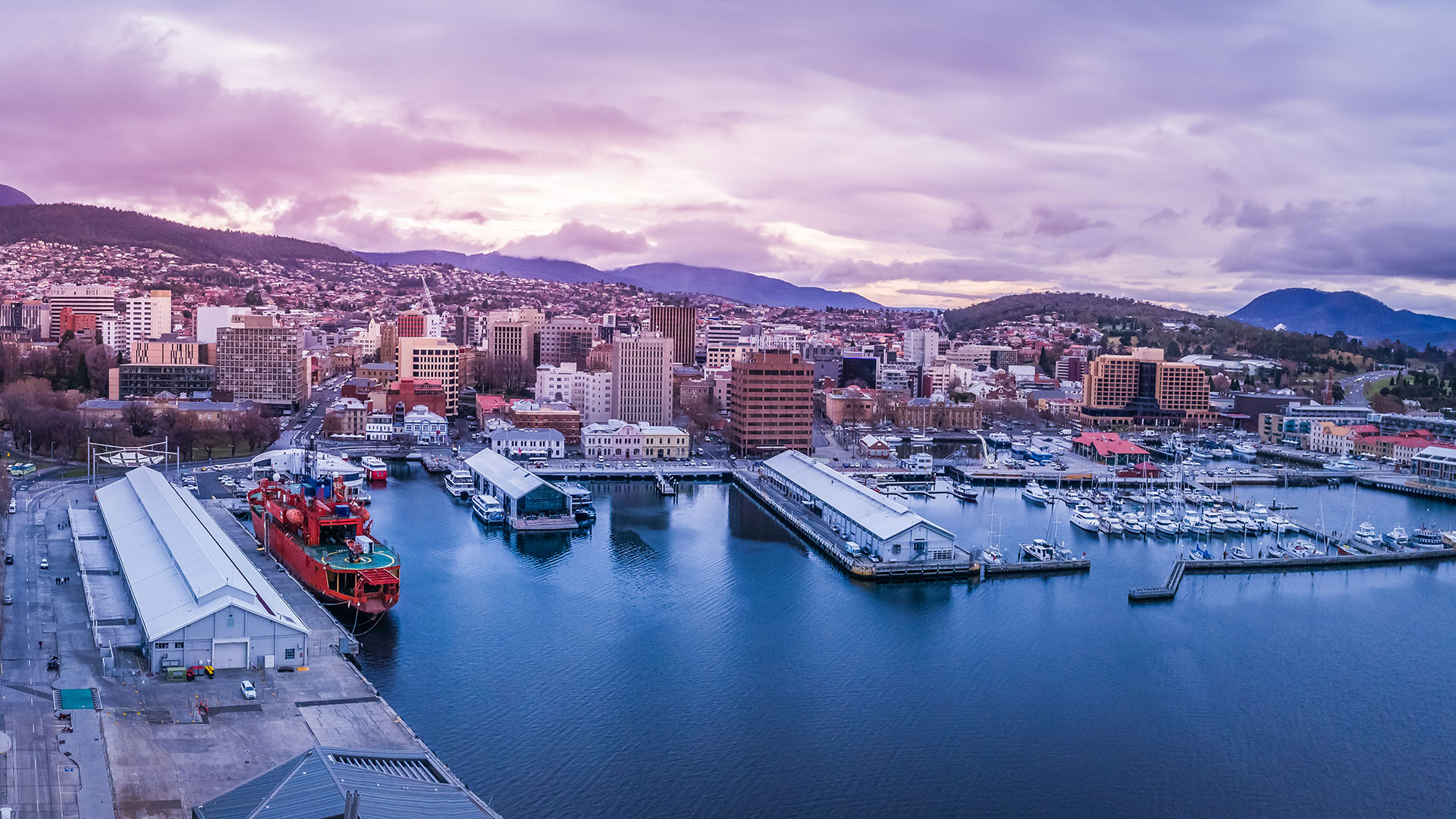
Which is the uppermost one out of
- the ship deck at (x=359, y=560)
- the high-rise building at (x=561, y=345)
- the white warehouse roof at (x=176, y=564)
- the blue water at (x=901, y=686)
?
the high-rise building at (x=561, y=345)

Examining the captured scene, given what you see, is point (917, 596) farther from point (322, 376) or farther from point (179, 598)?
point (322, 376)

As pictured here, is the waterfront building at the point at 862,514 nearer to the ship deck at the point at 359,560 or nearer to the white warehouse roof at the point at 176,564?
the ship deck at the point at 359,560

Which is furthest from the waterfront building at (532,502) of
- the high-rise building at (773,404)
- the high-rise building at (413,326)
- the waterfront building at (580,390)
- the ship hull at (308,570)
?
the high-rise building at (413,326)

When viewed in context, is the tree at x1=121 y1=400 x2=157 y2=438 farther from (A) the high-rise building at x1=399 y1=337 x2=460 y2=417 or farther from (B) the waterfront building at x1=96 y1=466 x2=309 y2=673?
(B) the waterfront building at x1=96 y1=466 x2=309 y2=673

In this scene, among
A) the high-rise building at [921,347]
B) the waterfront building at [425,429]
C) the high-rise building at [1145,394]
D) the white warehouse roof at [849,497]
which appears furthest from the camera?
the high-rise building at [921,347]

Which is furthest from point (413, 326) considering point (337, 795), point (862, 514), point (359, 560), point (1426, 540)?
point (337, 795)
